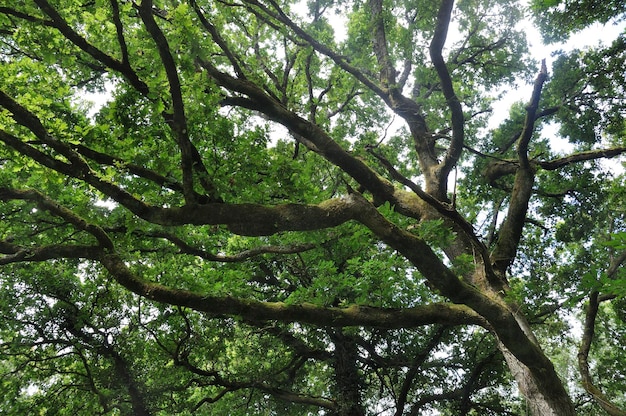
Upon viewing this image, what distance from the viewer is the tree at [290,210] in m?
4.78

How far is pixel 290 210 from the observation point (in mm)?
4824

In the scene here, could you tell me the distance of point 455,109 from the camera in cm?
700

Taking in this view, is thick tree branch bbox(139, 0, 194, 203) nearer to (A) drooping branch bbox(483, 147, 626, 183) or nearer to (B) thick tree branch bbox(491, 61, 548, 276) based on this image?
(B) thick tree branch bbox(491, 61, 548, 276)

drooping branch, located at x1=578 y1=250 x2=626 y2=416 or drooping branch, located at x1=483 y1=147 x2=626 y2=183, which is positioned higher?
drooping branch, located at x1=483 y1=147 x2=626 y2=183

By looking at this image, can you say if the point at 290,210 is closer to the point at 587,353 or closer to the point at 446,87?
the point at 446,87

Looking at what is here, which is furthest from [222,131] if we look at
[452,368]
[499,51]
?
[452,368]

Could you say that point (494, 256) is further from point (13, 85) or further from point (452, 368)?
point (13, 85)

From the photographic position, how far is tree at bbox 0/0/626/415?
4.78m

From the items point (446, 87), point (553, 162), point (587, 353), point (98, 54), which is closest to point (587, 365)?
point (587, 353)

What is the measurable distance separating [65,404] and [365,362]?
837 cm

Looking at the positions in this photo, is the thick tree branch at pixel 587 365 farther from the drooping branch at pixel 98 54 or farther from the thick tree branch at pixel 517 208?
the drooping branch at pixel 98 54

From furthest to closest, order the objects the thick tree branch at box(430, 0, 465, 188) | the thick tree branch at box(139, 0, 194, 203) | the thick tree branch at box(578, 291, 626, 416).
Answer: the thick tree branch at box(430, 0, 465, 188)
the thick tree branch at box(578, 291, 626, 416)
the thick tree branch at box(139, 0, 194, 203)

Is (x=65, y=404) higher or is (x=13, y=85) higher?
(x=13, y=85)

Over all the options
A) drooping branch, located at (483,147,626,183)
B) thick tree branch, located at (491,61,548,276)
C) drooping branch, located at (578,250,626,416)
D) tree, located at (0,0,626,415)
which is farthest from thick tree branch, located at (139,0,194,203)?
drooping branch, located at (483,147,626,183)
